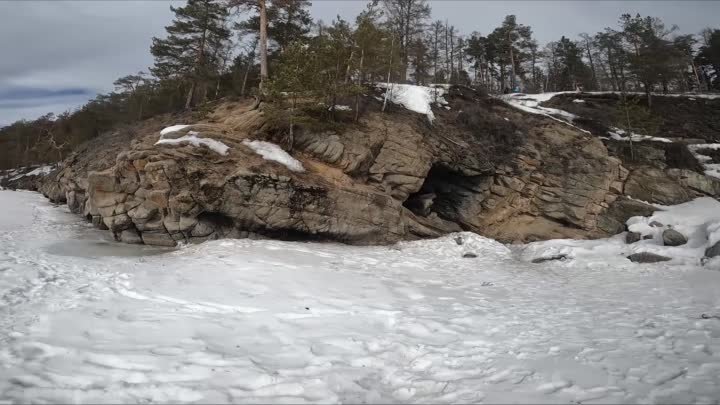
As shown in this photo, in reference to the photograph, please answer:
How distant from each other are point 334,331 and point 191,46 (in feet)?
81.1

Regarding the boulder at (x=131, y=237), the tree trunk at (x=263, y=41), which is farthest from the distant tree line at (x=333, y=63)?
the boulder at (x=131, y=237)

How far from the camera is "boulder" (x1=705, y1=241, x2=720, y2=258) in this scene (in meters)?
11.3

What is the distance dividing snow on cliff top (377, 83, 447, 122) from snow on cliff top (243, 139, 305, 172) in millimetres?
8026

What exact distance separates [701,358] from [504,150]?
15.4m

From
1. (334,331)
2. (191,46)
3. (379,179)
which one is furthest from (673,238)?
(191,46)

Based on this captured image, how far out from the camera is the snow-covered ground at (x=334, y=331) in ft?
12.9

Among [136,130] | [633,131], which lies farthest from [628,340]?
[136,130]

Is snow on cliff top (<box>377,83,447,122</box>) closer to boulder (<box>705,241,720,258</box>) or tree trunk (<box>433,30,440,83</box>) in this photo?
boulder (<box>705,241,720,258</box>)

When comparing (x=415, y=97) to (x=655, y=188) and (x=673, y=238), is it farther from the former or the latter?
(x=673, y=238)

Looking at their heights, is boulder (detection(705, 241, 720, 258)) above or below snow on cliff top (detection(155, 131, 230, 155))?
below

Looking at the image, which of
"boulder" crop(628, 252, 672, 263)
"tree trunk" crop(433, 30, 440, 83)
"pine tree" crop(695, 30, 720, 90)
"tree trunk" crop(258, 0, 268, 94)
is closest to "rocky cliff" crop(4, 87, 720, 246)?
"tree trunk" crop(258, 0, 268, 94)

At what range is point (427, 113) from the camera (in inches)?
784

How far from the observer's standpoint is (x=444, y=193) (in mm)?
18844

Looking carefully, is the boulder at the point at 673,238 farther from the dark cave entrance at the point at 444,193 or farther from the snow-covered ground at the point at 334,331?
the dark cave entrance at the point at 444,193
